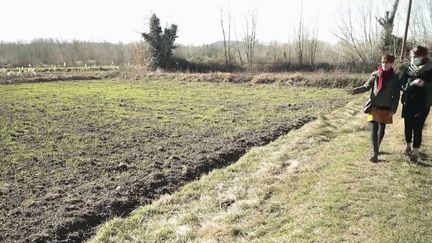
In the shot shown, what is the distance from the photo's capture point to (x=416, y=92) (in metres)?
6.67

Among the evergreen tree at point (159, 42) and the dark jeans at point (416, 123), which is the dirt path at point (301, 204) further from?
the evergreen tree at point (159, 42)

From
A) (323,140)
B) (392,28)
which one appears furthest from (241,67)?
(323,140)

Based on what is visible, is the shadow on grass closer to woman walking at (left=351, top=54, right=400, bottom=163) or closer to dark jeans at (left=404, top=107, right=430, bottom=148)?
dark jeans at (left=404, top=107, right=430, bottom=148)

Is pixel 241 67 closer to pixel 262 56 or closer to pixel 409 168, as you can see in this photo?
pixel 262 56

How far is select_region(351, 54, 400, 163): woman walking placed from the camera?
6719 mm

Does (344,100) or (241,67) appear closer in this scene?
(344,100)

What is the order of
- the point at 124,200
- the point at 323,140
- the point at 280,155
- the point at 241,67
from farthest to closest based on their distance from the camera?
the point at 241,67 < the point at 323,140 < the point at 280,155 < the point at 124,200

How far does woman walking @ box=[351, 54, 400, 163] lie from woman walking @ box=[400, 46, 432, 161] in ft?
0.67

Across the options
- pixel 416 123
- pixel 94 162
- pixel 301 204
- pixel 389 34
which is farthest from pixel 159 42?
pixel 301 204

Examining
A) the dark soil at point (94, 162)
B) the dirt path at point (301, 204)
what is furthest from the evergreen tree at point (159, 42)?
the dirt path at point (301, 204)

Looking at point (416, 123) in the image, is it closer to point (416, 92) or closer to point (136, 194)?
point (416, 92)

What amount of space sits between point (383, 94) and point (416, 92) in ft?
1.69

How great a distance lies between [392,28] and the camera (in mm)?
33844

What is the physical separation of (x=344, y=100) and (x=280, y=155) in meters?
10.0
